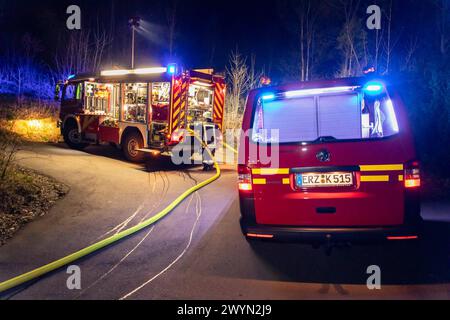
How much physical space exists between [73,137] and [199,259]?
35.0 ft

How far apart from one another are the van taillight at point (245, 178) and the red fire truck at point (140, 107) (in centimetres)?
689

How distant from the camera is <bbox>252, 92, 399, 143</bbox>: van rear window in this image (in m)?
4.16

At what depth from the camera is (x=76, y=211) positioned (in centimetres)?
646

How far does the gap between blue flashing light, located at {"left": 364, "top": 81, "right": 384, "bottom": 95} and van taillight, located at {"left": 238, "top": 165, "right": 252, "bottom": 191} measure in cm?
147

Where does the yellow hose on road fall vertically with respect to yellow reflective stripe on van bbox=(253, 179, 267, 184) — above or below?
below

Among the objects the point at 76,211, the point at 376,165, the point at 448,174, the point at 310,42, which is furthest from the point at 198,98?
the point at 310,42

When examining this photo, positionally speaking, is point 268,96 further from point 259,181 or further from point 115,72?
point 115,72

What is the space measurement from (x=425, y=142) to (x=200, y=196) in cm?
617

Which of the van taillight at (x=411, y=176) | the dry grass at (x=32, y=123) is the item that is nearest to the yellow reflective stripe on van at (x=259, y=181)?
the van taillight at (x=411, y=176)

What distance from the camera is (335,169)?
12.3 ft

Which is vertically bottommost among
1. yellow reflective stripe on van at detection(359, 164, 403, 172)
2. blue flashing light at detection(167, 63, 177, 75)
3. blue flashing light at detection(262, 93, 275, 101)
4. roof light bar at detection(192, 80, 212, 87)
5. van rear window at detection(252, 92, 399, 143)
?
yellow reflective stripe on van at detection(359, 164, 403, 172)

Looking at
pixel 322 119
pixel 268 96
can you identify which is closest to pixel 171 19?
pixel 268 96

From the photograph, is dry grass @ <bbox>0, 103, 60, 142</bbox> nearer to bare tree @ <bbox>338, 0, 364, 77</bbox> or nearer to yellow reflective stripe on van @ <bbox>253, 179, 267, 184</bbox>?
yellow reflective stripe on van @ <bbox>253, 179, 267, 184</bbox>

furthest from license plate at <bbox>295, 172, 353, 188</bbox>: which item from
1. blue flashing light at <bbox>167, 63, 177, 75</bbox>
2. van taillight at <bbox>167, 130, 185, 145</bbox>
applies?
blue flashing light at <bbox>167, 63, 177, 75</bbox>
